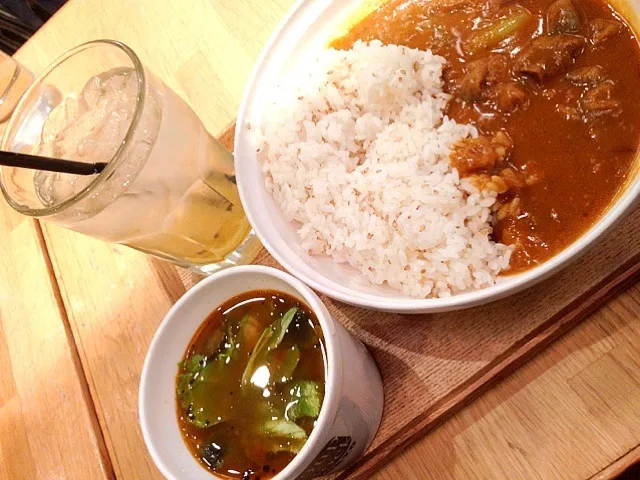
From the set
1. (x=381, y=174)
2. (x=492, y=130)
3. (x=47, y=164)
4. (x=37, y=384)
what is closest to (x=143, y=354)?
(x=37, y=384)

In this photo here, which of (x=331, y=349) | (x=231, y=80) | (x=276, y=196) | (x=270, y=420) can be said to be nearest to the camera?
(x=331, y=349)

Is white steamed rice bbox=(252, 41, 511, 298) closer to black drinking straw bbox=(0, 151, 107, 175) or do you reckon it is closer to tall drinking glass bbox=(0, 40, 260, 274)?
tall drinking glass bbox=(0, 40, 260, 274)

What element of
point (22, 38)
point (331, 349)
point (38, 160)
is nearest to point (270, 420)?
point (331, 349)

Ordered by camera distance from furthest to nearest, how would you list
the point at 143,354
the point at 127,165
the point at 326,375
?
the point at 143,354 → the point at 127,165 → the point at 326,375

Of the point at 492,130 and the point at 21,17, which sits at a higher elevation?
the point at 492,130

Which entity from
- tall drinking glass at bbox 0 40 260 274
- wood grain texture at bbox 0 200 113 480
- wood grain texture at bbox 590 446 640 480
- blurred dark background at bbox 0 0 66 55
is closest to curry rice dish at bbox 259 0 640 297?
tall drinking glass at bbox 0 40 260 274

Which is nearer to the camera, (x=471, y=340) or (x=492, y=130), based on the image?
(x=471, y=340)

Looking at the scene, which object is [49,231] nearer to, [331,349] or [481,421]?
[331,349]

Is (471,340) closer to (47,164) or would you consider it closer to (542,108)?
(542,108)

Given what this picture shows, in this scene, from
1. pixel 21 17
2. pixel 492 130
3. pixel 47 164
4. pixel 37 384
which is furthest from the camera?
pixel 21 17
